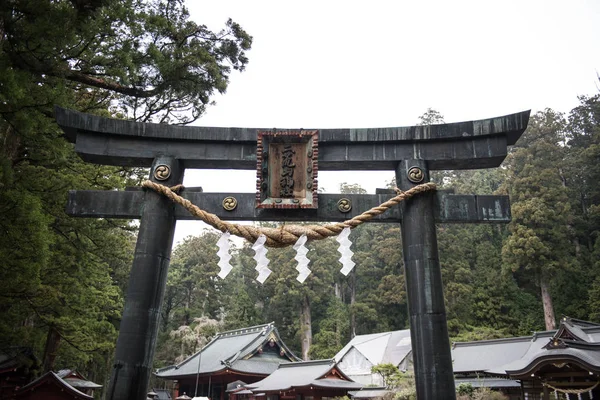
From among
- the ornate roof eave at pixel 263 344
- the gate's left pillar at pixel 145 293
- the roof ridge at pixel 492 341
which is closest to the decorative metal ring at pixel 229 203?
the gate's left pillar at pixel 145 293

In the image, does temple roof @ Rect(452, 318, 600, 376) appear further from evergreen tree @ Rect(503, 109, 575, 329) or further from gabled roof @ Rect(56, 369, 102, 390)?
gabled roof @ Rect(56, 369, 102, 390)

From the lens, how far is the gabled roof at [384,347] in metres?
29.1

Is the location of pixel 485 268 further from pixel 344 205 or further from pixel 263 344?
pixel 344 205

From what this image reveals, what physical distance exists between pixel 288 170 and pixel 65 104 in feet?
12.1

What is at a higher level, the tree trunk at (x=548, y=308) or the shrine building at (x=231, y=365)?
the tree trunk at (x=548, y=308)

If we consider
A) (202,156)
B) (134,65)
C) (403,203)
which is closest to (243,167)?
(202,156)

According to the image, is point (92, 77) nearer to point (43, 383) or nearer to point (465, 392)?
point (43, 383)

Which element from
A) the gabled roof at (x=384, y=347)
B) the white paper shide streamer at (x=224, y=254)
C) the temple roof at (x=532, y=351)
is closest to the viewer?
the white paper shide streamer at (x=224, y=254)

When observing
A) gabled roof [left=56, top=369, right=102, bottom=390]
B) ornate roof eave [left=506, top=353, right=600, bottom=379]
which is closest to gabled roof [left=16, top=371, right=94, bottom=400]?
gabled roof [left=56, top=369, right=102, bottom=390]

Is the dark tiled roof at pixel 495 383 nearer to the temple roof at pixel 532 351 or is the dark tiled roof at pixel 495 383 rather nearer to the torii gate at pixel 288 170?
the temple roof at pixel 532 351

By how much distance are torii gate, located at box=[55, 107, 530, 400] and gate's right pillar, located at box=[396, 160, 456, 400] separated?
0.05ft

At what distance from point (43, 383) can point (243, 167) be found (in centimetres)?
973

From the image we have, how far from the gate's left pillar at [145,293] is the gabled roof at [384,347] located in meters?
26.4

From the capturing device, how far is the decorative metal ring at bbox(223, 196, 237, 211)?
5.55m
